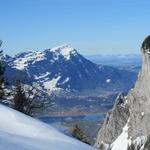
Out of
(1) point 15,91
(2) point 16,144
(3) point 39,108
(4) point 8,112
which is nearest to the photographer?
(2) point 16,144

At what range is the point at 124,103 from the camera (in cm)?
11038

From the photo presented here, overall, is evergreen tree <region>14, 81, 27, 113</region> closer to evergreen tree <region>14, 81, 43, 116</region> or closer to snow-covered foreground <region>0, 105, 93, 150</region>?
evergreen tree <region>14, 81, 43, 116</region>

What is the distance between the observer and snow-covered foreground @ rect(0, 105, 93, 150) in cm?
877

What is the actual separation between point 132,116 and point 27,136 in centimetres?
9102

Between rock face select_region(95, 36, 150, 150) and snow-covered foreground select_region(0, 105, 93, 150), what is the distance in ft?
269

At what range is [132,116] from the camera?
99.8 m

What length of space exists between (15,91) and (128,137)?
197ft

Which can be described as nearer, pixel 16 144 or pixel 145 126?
pixel 16 144

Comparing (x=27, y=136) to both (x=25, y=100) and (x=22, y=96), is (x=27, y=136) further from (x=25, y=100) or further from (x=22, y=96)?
(x=22, y=96)

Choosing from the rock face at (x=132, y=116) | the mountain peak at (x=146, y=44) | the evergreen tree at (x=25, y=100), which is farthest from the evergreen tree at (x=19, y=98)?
the mountain peak at (x=146, y=44)

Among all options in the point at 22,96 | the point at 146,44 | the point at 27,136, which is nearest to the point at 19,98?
the point at 22,96

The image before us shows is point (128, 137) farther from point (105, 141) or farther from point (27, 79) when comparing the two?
point (27, 79)

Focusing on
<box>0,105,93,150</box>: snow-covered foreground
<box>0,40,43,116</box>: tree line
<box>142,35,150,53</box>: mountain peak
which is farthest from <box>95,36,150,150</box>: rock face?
<box>0,105,93,150</box>: snow-covered foreground

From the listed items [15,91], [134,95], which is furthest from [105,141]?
[15,91]
